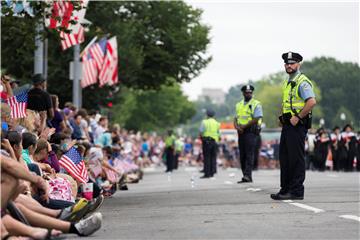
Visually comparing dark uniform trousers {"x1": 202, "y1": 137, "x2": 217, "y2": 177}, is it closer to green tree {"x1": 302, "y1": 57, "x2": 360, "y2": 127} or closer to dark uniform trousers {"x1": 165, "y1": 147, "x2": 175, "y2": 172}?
dark uniform trousers {"x1": 165, "y1": 147, "x2": 175, "y2": 172}

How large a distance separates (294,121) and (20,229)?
6801mm

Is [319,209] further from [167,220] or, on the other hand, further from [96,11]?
[96,11]

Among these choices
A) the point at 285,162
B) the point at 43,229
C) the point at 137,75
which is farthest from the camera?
the point at 137,75

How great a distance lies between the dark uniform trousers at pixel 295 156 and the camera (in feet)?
54.9

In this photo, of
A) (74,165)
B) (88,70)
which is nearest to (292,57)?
(74,165)

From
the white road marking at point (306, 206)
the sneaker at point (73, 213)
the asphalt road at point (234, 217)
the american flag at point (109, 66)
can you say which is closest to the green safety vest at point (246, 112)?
the asphalt road at point (234, 217)

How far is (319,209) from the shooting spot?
14672mm

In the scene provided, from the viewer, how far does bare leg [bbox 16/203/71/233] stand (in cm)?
1102

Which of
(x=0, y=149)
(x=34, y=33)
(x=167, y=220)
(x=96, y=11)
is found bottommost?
(x=167, y=220)

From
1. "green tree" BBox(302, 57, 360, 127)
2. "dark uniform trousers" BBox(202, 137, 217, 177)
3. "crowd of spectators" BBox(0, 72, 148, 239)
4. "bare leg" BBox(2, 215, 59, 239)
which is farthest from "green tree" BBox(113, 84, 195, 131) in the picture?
"bare leg" BBox(2, 215, 59, 239)

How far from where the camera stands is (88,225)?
11234mm

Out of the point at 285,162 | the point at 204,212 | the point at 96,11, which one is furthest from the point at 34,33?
the point at 96,11

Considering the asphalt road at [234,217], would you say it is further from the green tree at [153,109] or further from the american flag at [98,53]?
the green tree at [153,109]

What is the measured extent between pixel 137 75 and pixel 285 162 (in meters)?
38.8
